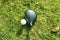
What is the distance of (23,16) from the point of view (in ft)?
12.9

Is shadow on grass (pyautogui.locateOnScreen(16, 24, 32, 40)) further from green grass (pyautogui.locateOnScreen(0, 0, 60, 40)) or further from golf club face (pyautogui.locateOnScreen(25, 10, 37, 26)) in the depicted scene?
golf club face (pyautogui.locateOnScreen(25, 10, 37, 26))

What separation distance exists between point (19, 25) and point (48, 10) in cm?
57

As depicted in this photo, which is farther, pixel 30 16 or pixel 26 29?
pixel 26 29

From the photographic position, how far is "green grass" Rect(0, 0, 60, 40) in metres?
3.82

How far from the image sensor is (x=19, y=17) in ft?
12.9

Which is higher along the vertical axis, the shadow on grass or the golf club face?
the golf club face

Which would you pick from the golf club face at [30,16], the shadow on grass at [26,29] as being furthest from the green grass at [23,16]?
the golf club face at [30,16]

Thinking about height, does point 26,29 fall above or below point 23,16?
below

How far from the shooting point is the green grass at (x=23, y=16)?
3824 mm

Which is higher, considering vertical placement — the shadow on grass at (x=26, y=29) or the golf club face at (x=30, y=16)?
the golf club face at (x=30, y=16)

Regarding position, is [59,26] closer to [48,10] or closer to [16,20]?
[48,10]

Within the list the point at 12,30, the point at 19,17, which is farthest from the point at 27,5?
the point at 12,30

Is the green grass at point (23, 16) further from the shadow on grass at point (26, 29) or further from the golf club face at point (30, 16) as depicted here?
the golf club face at point (30, 16)

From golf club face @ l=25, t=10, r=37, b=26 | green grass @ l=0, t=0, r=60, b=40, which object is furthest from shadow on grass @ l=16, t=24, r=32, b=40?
golf club face @ l=25, t=10, r=37, b=26
